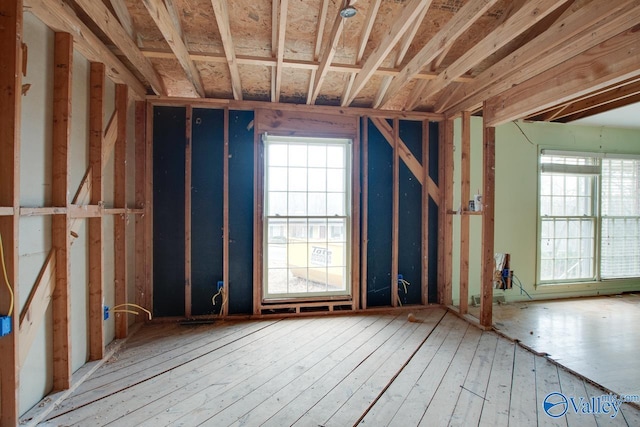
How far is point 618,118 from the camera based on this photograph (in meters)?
4.32

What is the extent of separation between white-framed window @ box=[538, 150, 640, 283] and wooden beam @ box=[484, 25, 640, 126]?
209 centimetres

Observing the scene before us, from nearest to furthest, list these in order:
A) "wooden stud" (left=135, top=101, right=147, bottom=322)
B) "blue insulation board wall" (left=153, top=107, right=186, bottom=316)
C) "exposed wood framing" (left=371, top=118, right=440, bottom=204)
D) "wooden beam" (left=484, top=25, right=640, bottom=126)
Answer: "wooden beam" (left=484, top=25, right=640, bottom=126), "wooden stud" (left=135, top=101, right=147, bottom=322), "blue insulation board wall" (left=153, top=107, right=186, bottom=316), "exposed wood framing" (left=371, top=118, right=440, bottom=204)

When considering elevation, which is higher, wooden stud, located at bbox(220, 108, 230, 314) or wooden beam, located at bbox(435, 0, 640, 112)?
wooden beam, located at bbox(435, 0, 640, 112)

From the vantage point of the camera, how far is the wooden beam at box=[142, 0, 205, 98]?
2.15 m

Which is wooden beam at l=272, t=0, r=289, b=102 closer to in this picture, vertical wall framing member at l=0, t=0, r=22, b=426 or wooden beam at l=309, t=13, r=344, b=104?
wooden beam at l=309, t=13, r=344, b=104

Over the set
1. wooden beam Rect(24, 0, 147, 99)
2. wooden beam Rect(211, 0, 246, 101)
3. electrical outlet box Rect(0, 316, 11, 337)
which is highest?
wooden beam Rect(211, 0, 246, 101)

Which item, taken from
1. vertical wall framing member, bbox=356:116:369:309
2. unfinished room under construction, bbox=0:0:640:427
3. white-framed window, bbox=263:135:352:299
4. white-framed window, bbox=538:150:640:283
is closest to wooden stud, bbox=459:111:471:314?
unfinished room under construction, bbox=0:0:640:427

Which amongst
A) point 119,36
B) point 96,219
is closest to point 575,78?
point 119,36

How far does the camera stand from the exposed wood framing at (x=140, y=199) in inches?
136

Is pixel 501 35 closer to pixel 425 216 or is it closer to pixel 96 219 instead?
pixel 425 216

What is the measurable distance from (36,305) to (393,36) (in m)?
3.21

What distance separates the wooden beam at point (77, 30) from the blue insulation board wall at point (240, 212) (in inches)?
49.1

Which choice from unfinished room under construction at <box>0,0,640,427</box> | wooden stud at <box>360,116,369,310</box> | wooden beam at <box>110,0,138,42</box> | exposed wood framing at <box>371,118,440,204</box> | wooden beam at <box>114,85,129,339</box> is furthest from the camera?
exposed wood framing at <box>371,118,440,204</box>

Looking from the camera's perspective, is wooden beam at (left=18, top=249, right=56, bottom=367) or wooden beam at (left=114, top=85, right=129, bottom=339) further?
wooden beam at (left=114, top=85, right=129, bottom=339)
